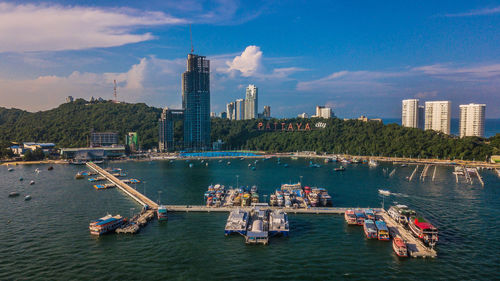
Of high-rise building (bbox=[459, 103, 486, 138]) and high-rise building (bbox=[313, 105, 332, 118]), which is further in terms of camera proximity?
high-rise building (bbox=[313, 105, 332, 118])

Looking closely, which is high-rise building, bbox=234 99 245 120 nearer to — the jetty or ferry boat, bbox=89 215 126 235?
the jetty

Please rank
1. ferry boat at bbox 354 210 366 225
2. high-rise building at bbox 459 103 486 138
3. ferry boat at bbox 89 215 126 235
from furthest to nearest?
high-rise building at bbox 459 103 486 138
ferry boat at bbox 354 210 366 225
ferry boat at bbox 89 215 126 235

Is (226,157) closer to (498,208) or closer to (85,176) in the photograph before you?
(85,176)

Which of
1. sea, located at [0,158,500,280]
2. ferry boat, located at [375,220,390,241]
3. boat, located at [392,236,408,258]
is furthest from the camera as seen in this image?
ferry boat, located at [375,220,390,241]

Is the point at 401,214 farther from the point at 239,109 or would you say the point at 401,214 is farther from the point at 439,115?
the point at 239,109

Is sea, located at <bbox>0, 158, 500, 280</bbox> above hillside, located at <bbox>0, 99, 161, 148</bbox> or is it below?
below

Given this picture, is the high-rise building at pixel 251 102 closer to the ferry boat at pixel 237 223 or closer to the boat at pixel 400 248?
the ferry boat at pixel 237 223

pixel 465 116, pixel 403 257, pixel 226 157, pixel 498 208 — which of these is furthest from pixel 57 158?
pixel 465 116

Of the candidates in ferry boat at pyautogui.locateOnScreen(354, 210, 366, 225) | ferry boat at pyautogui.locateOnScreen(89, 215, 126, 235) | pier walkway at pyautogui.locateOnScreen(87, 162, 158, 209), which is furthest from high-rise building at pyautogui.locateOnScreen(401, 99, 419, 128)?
ferry boat at pyautogui.locateOnScreen(89, 215, 126, 235)

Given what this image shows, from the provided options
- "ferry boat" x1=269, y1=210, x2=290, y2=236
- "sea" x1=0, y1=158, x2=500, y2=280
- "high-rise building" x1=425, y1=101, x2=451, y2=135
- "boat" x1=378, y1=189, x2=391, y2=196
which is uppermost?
"high-rise building" x1=425, y1=101, x2=451, y2=135

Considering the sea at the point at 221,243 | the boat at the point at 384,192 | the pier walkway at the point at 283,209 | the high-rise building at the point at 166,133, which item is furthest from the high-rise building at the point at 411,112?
A: the pier walkway at the point at 283,209
